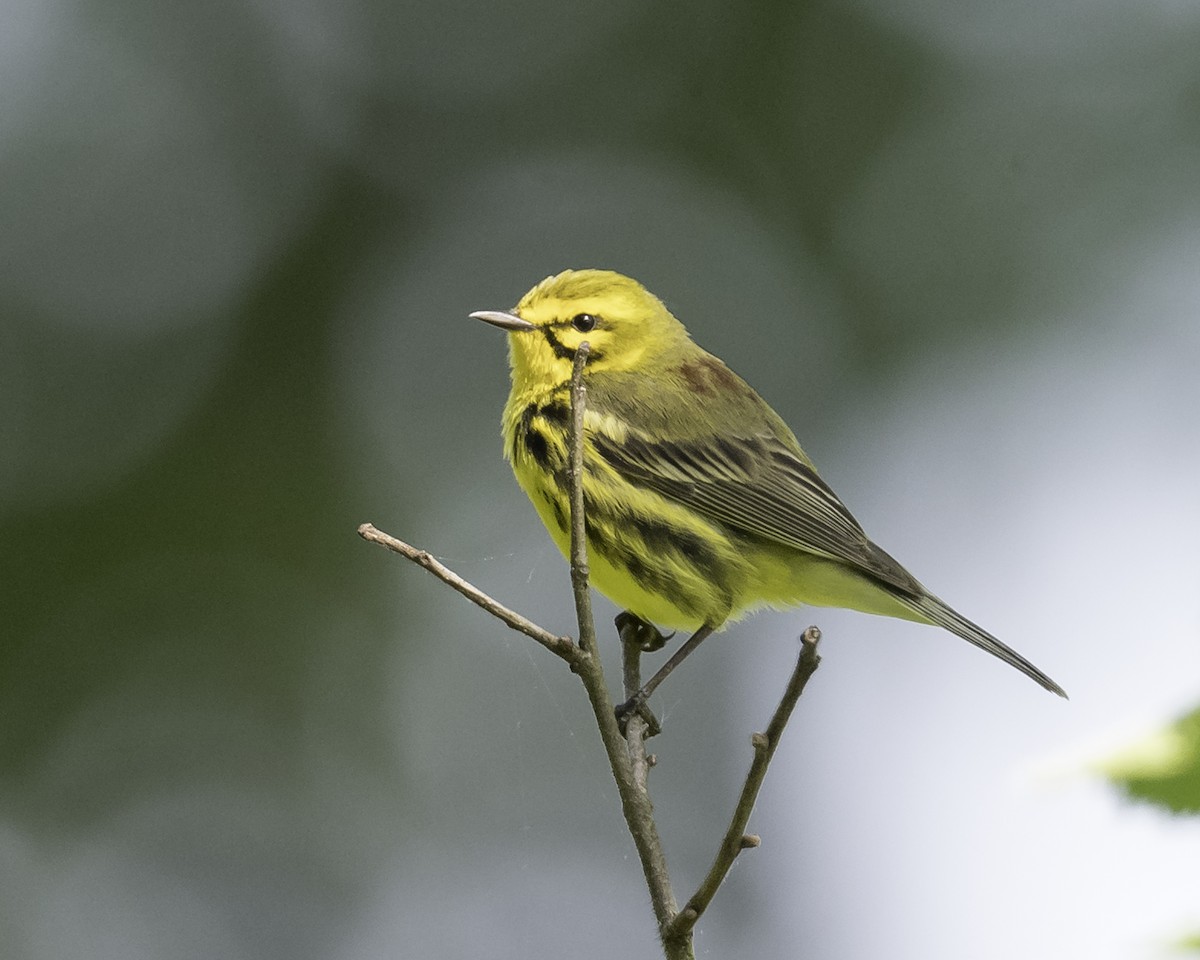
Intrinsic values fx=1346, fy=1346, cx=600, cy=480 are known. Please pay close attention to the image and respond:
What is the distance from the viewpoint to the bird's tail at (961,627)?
338cm

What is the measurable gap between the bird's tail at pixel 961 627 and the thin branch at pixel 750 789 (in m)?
1.67

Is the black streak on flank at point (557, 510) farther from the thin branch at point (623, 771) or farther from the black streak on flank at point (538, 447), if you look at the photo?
the thin branch at point (623, 771)

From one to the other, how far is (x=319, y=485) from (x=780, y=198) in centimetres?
371

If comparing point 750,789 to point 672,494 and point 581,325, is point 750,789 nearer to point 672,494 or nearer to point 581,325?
point 672,494

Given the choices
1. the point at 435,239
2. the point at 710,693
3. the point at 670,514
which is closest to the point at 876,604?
the point at 670,514

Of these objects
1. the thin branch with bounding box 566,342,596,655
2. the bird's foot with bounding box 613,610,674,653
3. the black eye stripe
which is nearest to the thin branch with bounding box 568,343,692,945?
the thin branch with bounding box 566,342,596,655

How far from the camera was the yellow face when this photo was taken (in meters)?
3.85

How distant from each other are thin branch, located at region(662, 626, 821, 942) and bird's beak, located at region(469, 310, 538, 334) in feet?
6.99

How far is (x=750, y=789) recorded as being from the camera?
1.88 m

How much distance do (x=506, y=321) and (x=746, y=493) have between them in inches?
32.9

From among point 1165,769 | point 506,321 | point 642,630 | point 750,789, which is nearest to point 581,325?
point 506,321

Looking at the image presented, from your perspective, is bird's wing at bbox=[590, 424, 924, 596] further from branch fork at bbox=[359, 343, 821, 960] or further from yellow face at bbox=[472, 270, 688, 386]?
branch fork at bbox=[359, 343, 821, 960]

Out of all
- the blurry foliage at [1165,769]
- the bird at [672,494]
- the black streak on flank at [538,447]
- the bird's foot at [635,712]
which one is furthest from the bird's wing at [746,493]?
the blurry foliage at [1165,769]

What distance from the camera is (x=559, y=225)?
973 centimetres
